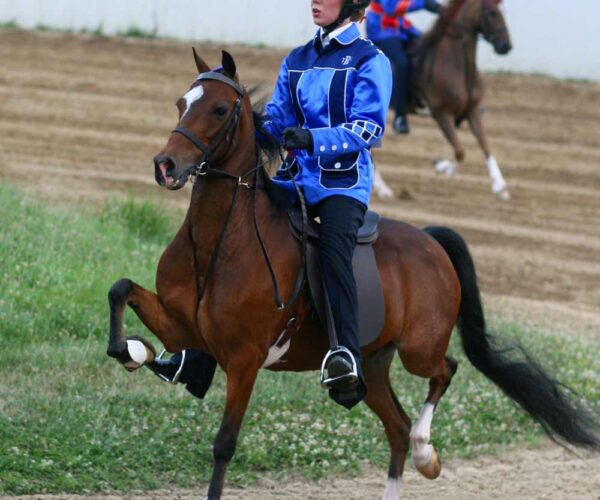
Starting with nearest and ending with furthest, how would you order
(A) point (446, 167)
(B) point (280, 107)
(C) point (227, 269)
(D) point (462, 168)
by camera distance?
(C) point (227, 269) < (B) point (280, 107) < (A) point (446, 167) < (D) point (462, 168)

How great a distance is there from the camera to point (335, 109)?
6.50m

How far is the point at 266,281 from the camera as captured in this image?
6277 mm

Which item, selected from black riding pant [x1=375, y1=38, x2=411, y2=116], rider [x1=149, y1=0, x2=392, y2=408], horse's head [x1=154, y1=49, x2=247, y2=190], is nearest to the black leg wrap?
rider [x1=149, y1=0, x2=392, y2=408]

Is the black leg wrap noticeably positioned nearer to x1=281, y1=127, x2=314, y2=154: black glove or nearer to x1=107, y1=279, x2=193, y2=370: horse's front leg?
x1=107, y1=279, x2=193, y2=370: horse's front leg

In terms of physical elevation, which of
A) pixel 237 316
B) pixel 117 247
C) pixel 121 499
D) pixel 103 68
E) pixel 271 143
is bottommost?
pixel 103 68

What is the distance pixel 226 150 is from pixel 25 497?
6.72 feet

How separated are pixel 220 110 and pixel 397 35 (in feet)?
37.0

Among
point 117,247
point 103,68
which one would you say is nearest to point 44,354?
point 117,247

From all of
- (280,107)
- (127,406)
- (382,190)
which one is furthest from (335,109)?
(382,190)

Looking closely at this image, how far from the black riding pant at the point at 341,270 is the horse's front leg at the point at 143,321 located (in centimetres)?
71

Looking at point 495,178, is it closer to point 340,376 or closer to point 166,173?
point 340,376

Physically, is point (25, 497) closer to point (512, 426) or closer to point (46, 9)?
point (512, 426)

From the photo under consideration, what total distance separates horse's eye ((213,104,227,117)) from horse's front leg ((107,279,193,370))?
2.92ft

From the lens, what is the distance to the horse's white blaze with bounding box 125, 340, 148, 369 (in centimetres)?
623
